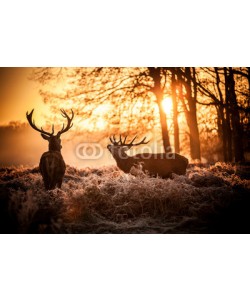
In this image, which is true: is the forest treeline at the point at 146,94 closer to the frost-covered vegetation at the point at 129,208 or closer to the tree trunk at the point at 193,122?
the tree trunk at the point at 193,122

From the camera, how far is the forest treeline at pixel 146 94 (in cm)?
790

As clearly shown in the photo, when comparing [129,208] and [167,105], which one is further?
[167,105]

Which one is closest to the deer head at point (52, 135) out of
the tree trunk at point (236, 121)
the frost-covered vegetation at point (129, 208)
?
the frost-covered vegetation at point (129, 208)

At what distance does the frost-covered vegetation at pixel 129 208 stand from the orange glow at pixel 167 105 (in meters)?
4.26

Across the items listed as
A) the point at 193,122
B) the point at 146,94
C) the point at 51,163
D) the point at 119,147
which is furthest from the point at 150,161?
the point at 193,122

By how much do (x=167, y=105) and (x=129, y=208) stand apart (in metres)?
5.75

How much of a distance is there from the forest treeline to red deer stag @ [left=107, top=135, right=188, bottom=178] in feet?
1.58

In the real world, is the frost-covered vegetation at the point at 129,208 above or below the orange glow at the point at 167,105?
below

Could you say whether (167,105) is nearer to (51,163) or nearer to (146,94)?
(146,94)

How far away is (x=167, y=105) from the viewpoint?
10.9 meters

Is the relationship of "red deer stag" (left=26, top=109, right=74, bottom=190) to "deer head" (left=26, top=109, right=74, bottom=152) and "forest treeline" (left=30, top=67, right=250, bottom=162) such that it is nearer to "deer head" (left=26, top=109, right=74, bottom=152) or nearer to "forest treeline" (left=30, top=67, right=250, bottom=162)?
"deer head" (left=26, top=109, right=74, bottom=152)

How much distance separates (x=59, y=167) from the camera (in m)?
7.02
